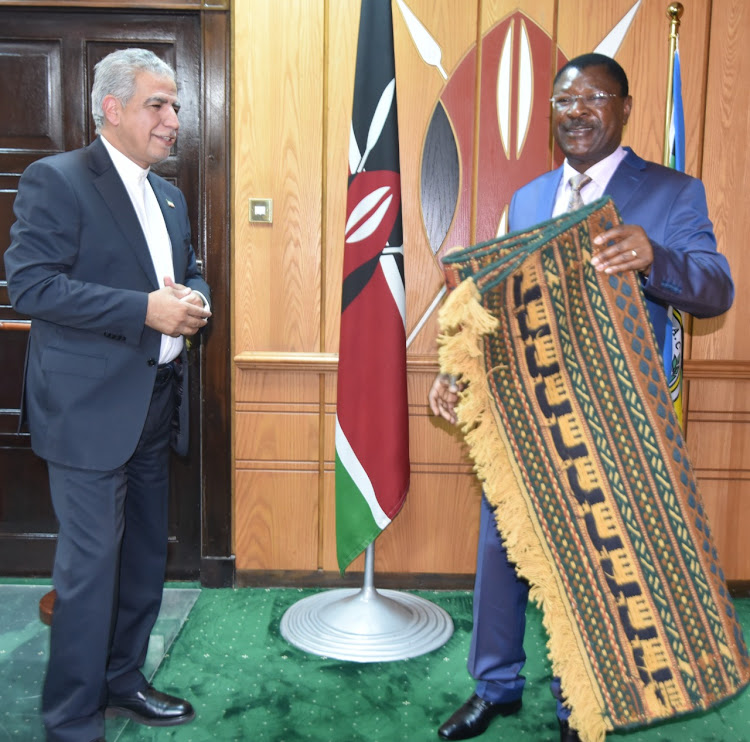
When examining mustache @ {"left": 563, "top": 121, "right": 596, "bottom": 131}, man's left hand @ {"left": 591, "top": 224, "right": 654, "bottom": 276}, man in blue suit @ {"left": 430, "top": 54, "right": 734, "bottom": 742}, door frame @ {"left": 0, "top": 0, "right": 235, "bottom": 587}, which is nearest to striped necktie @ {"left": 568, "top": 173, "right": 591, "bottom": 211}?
man in blue suit @ {"left": 430, "top": 54, "right": 734, "bottom": 742}

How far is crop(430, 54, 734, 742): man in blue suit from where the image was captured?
64.3 inches

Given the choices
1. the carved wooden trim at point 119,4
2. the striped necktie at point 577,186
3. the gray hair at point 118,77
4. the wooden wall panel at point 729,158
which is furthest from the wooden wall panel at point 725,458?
the carved wooden trim at point 119,4

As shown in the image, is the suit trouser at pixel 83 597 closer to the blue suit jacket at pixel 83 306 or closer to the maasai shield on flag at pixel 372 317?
the blue suit jacket at pixel 83 306

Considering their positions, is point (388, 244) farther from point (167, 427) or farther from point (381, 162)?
point (167, 427)

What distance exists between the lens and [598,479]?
1.64 metres

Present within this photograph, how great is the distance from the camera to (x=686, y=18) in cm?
293

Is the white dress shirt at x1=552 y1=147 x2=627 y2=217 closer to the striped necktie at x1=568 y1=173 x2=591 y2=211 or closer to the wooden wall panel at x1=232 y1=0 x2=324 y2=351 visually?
the striped necktie at x1=568 y1=173 x2=591 y2=211

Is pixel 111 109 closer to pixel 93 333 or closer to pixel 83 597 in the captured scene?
pixel 93 333

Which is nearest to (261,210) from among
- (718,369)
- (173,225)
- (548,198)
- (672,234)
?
(173,225)

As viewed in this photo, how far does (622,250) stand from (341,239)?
1667 millimetres

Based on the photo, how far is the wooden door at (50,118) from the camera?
304cm

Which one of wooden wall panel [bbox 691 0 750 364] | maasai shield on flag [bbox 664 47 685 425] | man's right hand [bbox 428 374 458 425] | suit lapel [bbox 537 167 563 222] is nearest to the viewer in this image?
man's right hand [bbox 428 374 458 425]

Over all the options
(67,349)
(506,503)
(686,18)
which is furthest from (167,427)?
(686,18)

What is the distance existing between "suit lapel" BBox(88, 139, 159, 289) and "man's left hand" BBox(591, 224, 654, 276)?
1.16 meters
